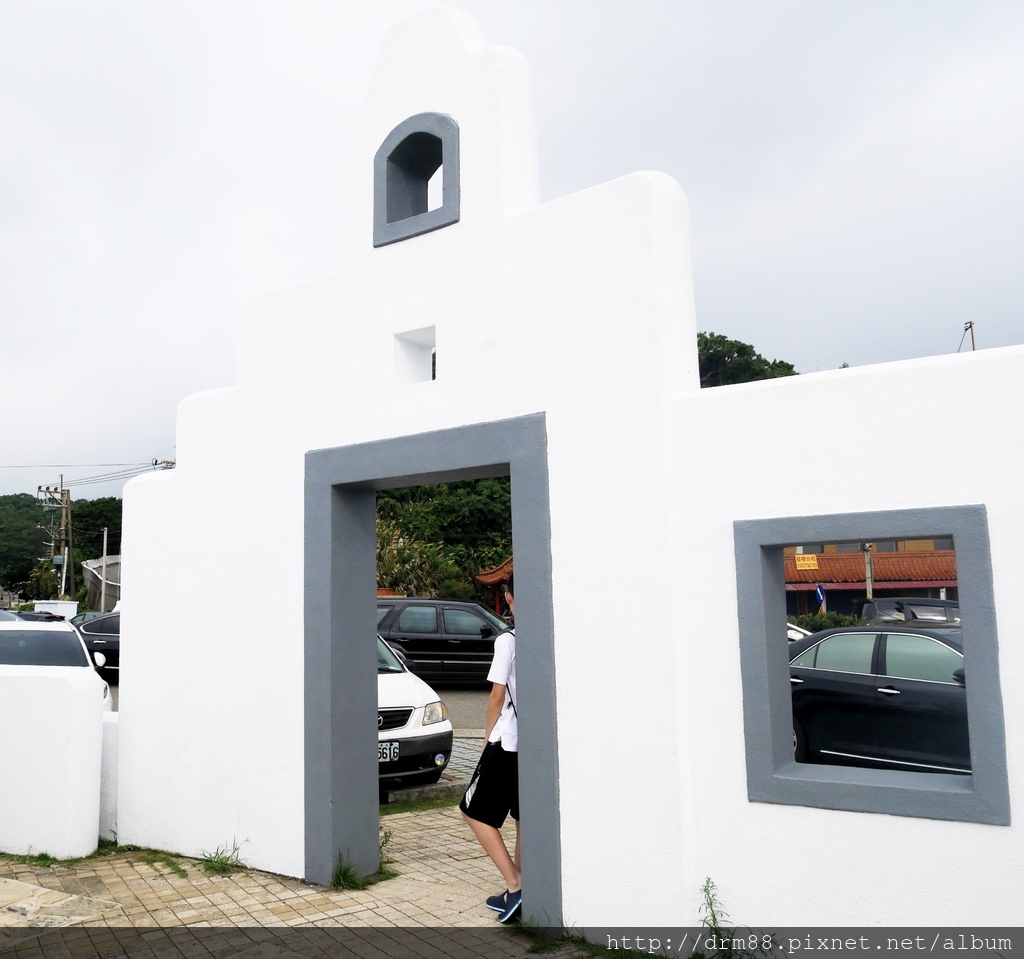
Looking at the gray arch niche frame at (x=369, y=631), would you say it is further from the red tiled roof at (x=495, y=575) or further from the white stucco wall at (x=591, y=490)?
the red tiled roof at (x=495, y=575)

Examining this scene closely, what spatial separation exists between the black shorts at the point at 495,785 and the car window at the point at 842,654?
3857 mm

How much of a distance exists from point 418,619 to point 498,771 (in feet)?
34.6

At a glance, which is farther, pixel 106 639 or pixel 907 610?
pixel 106 639

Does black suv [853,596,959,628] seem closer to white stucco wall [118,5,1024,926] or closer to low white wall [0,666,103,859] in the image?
white stucco wall [118,5,1024,926]

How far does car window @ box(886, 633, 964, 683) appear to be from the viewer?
24.5ft

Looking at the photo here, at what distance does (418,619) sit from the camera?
15703 millimetres

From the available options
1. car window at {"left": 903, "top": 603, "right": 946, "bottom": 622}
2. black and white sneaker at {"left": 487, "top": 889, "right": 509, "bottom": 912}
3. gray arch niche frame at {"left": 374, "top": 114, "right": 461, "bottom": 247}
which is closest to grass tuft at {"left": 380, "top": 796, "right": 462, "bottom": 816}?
black and white sneaker at {"left": 487, "top": 889, "right": 509, "bottom": 912}

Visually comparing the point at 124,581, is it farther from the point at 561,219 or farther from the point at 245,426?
the point at 561,219

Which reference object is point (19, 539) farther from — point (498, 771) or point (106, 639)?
point (498, 771)

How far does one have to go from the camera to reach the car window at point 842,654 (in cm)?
795

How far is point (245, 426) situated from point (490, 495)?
27.4 m

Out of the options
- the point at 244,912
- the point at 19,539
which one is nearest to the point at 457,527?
the point at 244,912

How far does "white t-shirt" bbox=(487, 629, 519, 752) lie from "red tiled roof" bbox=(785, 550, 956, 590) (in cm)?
2671

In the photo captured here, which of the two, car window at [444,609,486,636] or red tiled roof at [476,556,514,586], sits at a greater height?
red tiled roof at [476,556,514,586]
